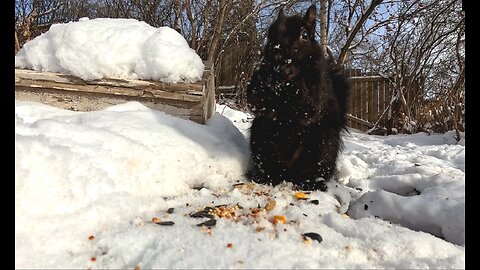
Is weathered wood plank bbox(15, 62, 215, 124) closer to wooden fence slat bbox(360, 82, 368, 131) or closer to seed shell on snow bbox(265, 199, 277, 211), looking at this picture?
seed shell on snow bbox(265, 199, 277, 211)

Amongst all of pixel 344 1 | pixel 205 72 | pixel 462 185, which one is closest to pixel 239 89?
pixel 344 1

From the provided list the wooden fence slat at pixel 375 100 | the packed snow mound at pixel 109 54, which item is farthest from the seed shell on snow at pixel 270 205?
the wooden fence slat at pixel 375 100

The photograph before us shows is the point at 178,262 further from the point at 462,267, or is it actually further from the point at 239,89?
the point at 239,89

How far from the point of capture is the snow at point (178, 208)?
1.16 m

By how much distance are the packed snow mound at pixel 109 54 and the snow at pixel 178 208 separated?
15.1 inches

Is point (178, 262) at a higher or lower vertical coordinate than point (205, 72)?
lower

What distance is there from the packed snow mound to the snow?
1.26ft

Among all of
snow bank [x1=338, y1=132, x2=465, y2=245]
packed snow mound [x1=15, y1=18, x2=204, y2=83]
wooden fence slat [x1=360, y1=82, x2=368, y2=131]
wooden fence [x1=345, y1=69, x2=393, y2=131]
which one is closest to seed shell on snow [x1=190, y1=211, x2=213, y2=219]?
snow bank [x1=338, y1=132, x2=465, y2=245]

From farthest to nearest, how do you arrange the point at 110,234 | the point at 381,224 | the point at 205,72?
the point at 205,72
the point at 381,224
the point at 110,234

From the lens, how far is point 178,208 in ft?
5.43

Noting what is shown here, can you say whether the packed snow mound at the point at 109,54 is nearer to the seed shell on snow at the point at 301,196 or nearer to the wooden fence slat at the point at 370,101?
the seed shell on snow at the point at 301,196

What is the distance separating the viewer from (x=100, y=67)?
2564 mm

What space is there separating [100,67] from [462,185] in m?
2.30

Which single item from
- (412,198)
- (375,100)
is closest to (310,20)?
(412,198)
